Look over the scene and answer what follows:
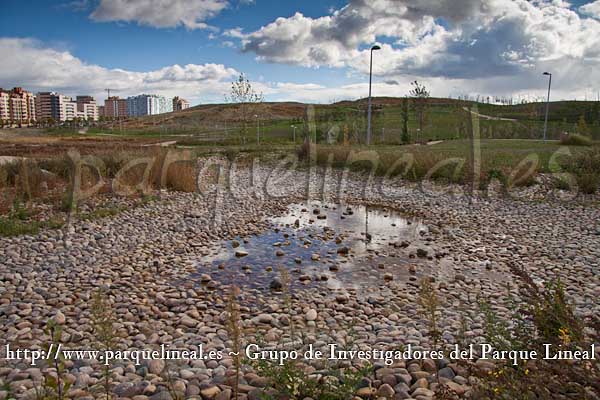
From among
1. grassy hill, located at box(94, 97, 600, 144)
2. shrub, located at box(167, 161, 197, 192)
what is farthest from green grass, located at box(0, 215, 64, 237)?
grassy hill, located at box(94, 97, 600, 144)

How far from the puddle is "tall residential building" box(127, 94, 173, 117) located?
132 metres

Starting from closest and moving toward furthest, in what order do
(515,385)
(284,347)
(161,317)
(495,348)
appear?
(515,385) < (495,348) < (284,347) < (161,317)

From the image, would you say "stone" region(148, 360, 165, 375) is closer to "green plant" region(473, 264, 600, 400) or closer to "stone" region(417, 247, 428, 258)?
"green plant" region(473, 264, 600, 400)

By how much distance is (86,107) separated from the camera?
139 metres

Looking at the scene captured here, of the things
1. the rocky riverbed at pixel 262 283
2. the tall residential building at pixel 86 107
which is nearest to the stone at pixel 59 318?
the rocky riverbed at pixel 262 283

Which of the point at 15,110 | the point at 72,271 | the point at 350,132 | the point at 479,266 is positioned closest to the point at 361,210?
the point at 479,266

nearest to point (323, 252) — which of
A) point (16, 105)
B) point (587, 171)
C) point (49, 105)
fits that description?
point (587, 171)

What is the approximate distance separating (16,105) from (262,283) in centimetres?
12603

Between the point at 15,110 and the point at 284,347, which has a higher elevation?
the point at 15,110

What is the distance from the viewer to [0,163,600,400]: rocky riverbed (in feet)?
9.93

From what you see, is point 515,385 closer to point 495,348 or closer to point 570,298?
point 495,348

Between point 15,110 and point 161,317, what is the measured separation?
12660cm

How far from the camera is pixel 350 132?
98.3ft

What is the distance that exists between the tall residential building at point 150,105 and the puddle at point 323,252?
433 ft
